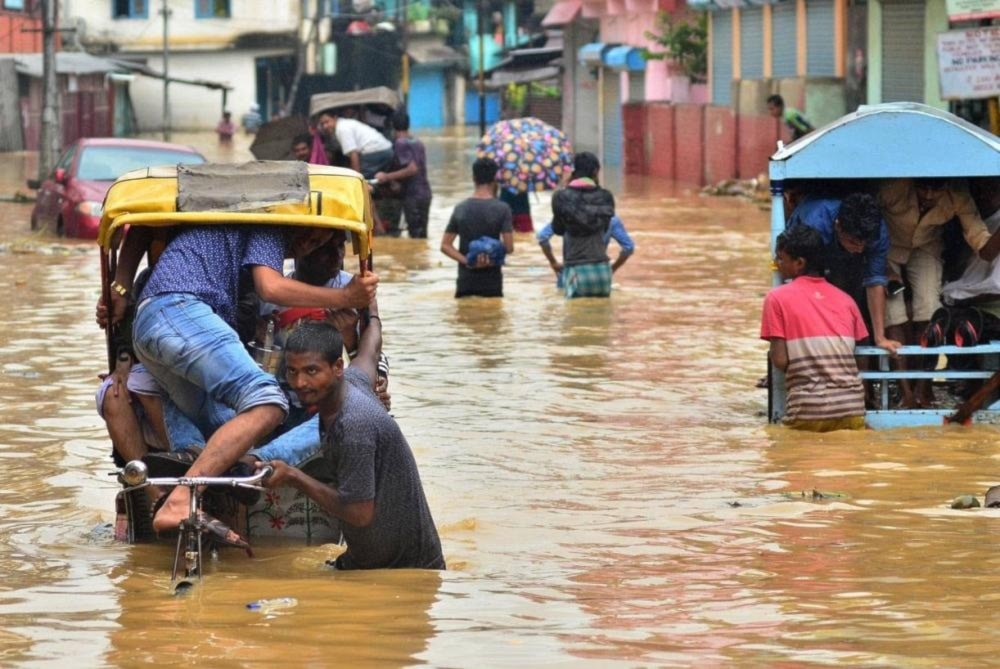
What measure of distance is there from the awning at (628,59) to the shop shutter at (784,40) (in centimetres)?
994

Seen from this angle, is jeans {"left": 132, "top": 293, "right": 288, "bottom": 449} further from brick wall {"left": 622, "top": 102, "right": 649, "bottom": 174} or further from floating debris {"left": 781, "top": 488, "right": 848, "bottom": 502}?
brick wall {"left": 622, "top": 102, "right": 649, "bottom": 174}

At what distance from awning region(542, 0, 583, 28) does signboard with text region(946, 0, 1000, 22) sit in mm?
35533

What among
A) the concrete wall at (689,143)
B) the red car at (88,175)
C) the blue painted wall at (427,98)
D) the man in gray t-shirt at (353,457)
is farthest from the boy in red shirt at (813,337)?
the blue painted wall at (427,98)

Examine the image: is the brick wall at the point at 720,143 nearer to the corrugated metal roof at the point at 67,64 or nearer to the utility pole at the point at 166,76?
the corrugated metal roof at the point at 67,64

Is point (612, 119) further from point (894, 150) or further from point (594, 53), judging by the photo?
point (894, 150)

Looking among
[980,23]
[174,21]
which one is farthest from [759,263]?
[174,21]

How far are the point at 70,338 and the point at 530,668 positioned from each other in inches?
384

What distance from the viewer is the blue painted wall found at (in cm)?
8275

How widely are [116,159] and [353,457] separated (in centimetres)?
1828

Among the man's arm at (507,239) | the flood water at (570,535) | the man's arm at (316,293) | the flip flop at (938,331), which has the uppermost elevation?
the man's arm at (316,293)

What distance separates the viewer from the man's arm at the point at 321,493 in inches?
251

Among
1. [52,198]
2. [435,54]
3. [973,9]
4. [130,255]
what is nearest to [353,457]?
[130,255]

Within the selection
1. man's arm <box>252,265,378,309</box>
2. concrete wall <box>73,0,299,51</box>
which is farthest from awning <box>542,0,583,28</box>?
man's arm <box>252,265,378,309</box>

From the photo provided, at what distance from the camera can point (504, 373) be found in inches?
509
